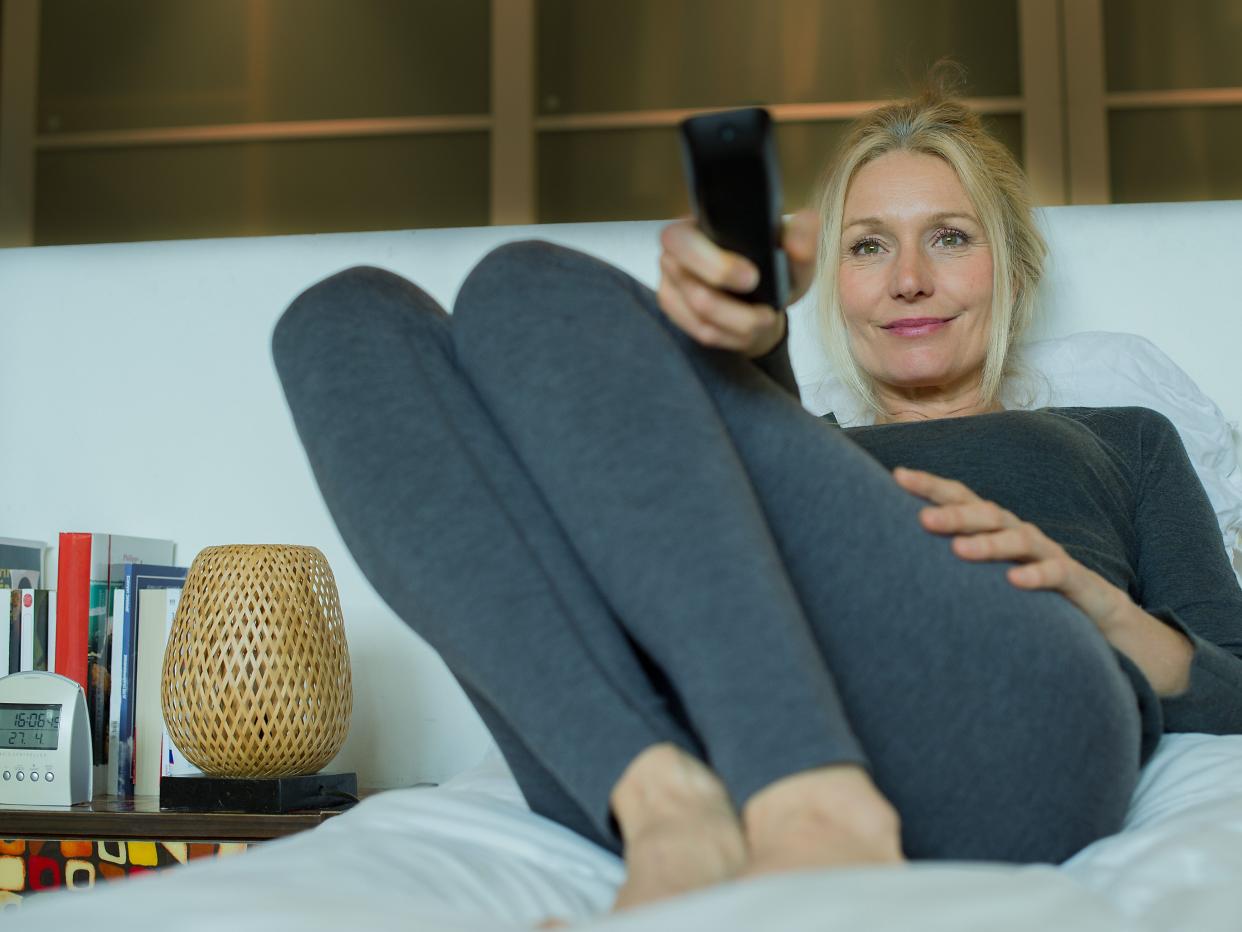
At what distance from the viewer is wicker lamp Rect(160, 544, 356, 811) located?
136 cm

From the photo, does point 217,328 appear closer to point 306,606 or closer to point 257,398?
point 257,398

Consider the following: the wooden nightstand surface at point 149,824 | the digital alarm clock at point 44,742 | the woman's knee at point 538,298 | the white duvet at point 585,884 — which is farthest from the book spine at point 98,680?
the woman's knee at point 538,298

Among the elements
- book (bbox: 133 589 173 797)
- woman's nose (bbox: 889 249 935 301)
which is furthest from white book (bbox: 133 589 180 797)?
woman's nose (bbox: 889 249 935 301)

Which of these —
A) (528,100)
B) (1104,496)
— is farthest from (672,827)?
(528,100)

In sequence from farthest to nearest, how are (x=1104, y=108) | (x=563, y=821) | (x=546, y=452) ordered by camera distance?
(x=1104, y=108), (x=563, y=821), (x=546, y=452)

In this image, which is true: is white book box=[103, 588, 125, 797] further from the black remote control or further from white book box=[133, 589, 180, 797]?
the black remote control

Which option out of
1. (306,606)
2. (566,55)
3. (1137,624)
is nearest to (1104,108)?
(566,55)

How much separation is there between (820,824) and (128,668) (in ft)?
3.95

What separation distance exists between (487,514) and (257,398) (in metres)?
1.19

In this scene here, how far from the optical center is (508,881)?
0.72 m

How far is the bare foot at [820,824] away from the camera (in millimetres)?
571

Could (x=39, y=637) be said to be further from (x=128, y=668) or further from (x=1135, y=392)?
(x=1135, y=392)

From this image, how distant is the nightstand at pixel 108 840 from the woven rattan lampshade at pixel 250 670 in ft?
0.25

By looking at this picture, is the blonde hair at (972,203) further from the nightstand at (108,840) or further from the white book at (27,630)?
the white book at (27,630)
